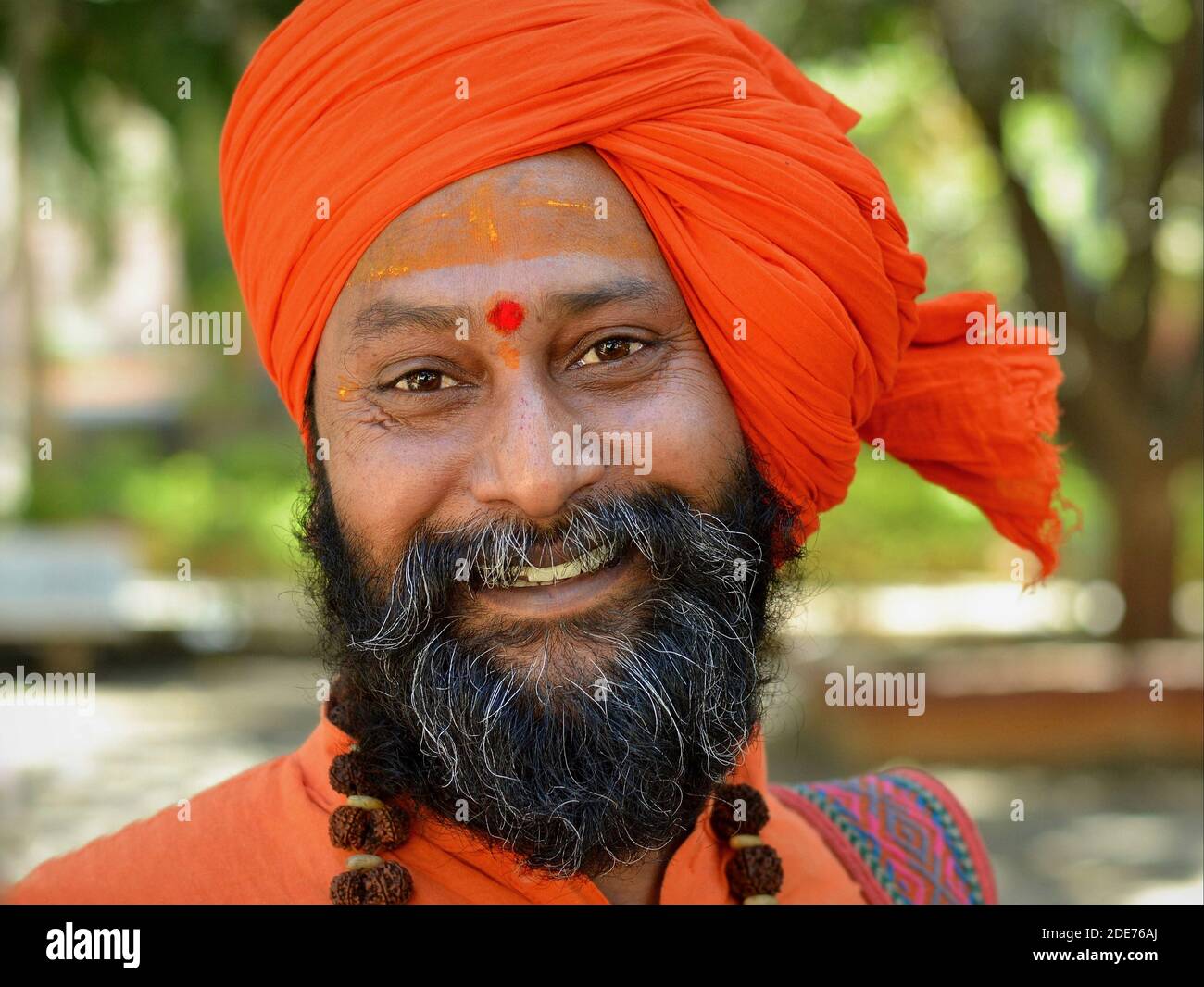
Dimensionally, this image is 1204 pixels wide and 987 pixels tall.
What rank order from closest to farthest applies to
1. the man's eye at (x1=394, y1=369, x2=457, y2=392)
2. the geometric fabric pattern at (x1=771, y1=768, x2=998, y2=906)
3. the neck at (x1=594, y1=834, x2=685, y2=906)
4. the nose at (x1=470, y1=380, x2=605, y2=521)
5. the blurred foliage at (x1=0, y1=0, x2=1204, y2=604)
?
1. the nose at (x1=470, y1=380, x2=605, y2=521)
2. the man's eye at (x1=394, y1=369, x2=457, y2=392)
3. the neck at (x1=594, y1=834, x2=685, y2=906)
4. the geometric fabric pattern at (x1=771, y1=768, x2=998, y2=906)
5. the blurred foliage at (x1=0, y1=0, x2=1204, y2=604)

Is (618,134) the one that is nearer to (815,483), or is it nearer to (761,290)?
(761,290)

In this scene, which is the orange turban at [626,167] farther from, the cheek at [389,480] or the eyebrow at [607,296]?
the cheek at [389,480]

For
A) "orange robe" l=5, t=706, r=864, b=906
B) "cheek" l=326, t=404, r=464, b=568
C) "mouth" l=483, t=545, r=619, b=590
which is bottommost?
"orange robe" l=5, t=706, r=864, b=906

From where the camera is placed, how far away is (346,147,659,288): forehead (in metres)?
1.91

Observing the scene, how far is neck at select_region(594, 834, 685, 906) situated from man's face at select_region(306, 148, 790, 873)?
0.09 metres

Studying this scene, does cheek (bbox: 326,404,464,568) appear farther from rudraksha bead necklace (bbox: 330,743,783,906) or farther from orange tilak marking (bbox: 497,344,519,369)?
rudraksha bead necklace (bbox: 330,743,783,906)

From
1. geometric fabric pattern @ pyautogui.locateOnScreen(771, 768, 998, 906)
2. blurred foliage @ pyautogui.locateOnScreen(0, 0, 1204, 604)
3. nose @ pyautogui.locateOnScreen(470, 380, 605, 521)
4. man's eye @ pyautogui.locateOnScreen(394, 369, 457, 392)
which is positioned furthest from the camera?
blurred foliage @ pyautogui.locateOnScreen(0, 0, 1204, 604)

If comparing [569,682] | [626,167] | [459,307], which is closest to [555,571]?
[569,682]

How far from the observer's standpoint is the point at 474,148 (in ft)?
6.24

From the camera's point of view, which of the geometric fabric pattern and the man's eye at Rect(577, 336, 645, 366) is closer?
the man's eye at Rect(577, 336, 645, 366)

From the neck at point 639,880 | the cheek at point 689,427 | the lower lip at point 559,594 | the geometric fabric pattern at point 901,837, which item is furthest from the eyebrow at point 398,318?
the geometric fabric pattern at point 901,837

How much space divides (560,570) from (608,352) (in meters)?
0.33

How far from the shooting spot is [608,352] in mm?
1970

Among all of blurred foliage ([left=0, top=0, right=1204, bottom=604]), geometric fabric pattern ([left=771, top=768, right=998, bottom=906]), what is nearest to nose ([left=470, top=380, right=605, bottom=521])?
blurred foliage ([left=0, top=0, right=1204, bottom=604])
